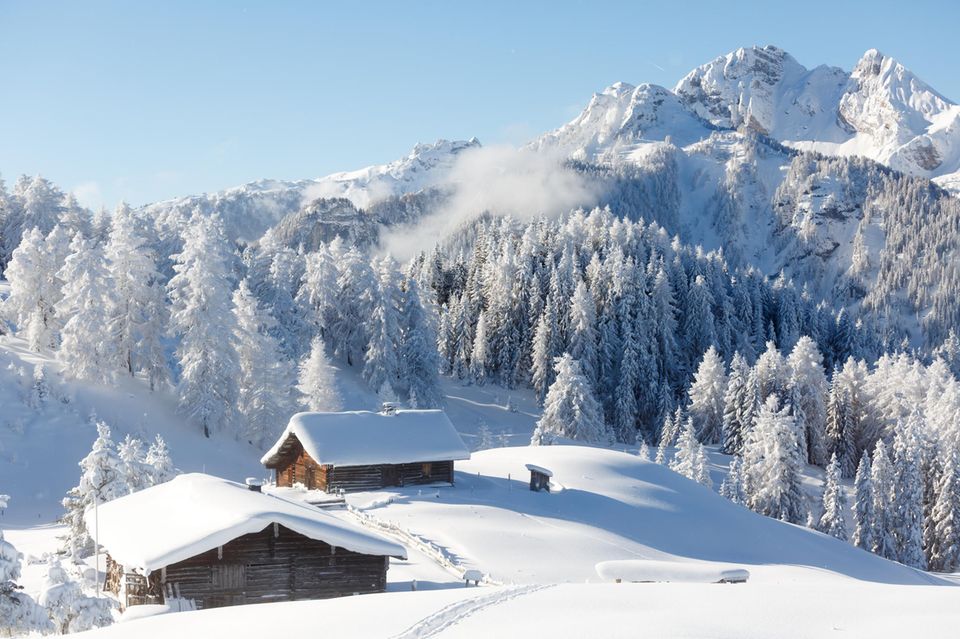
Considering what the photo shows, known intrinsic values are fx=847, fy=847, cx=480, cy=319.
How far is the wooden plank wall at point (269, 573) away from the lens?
23766 mm

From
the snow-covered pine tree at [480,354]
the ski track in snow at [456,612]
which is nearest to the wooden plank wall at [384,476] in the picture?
the ski track in snow at [456,612]

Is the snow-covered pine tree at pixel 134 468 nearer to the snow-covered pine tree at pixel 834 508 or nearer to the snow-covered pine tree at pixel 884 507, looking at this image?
the snow-covered pine tree at pixel 834 508

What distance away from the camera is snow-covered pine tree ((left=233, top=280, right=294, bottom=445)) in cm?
6022

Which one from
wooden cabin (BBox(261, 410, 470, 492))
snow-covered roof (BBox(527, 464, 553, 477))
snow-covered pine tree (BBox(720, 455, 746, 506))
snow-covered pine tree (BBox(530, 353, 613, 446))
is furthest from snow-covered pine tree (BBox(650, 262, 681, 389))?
wooden cabin (BBox(261, 410, 470, 492))

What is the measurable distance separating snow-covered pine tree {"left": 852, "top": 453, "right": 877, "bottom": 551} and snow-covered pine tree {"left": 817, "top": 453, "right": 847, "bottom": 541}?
2035 mm

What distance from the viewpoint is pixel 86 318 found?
57312 millimetres

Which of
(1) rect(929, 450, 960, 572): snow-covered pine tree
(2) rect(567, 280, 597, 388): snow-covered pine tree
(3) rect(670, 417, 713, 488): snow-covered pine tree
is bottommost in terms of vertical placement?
(1) rect(929, 450, 960, 572): snow-covered pine tree

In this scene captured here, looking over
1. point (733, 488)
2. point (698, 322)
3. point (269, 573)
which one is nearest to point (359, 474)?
point (269, 573)

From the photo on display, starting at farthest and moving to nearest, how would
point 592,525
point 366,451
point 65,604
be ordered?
1. point 366,451
2. point 592,525
3. point 65,604

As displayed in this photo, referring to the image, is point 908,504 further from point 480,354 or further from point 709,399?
point 480,354

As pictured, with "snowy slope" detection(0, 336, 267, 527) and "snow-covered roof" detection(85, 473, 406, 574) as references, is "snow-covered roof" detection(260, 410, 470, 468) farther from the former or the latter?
"snow-covered roof" detection(85, 473, 406, 574)

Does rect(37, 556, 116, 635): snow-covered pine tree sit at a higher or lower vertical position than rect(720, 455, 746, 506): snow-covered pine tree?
higher

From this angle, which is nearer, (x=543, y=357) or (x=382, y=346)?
(x=382, y=346)

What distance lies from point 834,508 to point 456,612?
159ft
